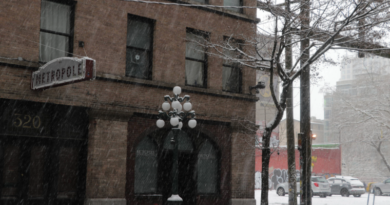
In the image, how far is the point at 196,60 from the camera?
17.4 meters

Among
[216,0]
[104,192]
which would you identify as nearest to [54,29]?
[104,192]

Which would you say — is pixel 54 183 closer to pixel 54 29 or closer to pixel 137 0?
pixel 54 29

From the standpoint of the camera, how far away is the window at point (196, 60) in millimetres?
17203

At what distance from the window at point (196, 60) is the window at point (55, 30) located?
15.1 feet

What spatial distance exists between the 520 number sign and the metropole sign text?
966 mm

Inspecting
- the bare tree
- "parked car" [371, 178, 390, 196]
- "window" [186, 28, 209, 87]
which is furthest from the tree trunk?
"parked car" [371, 178, 390, 196]

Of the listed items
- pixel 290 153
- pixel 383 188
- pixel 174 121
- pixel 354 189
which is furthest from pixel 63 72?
pixel 383 188

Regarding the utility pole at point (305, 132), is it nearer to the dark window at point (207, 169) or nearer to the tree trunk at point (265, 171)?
the tree trunk at point (265, 171)

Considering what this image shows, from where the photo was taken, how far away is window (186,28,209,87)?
17203 millimetres

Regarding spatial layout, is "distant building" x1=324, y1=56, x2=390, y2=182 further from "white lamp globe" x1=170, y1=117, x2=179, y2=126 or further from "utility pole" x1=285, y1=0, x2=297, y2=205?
"white lamp globe" x1=170, y1=117, x2=179, y2=126

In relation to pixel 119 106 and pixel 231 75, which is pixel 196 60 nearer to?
pixel 231 75

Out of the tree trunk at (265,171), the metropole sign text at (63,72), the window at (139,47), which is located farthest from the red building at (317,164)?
the metropole sign text at (63,72)

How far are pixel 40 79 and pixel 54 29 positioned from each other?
6.94 ft

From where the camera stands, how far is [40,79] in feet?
41.3
